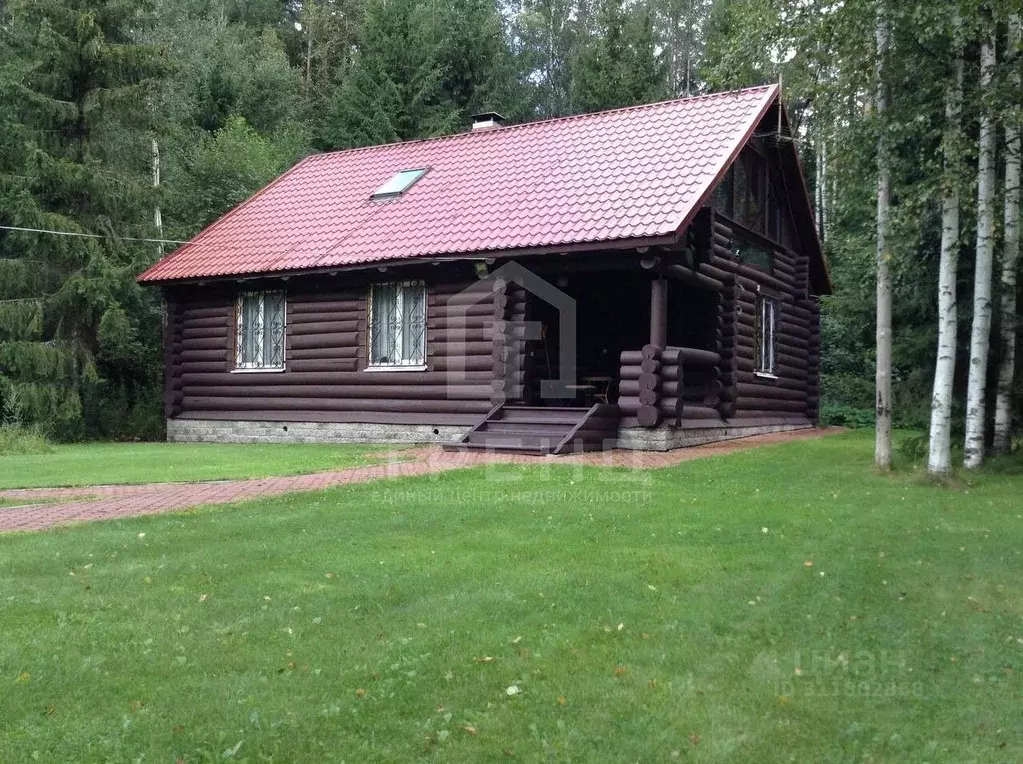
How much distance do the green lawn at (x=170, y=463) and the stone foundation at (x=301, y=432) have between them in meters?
0.57

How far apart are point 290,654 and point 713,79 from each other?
9.59 meters

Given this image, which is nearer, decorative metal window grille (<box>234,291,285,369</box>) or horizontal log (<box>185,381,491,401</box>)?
horizontal log (<box>185,381,491,401</box>)

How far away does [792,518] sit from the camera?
7.77m

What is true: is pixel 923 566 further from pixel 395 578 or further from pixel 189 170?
pixel 189 170

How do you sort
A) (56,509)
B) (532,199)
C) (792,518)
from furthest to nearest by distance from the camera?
(532,199) < (56,509) < (792,518)

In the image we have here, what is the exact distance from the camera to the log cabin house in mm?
13414

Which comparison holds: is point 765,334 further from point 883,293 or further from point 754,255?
point 883,293

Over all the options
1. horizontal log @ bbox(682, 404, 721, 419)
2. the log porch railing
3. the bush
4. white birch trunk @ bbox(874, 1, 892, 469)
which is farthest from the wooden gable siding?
white birch trunk @ bbox(874, 1, 892, 469)

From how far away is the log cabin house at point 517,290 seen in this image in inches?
528

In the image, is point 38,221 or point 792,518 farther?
point 38,221

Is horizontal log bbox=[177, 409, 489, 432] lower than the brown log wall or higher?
lower

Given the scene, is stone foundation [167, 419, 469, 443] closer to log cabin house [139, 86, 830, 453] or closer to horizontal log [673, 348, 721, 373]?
log cabin house [139, 86, 830, 453]

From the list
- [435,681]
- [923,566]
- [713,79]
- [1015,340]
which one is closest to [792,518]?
[923,566]

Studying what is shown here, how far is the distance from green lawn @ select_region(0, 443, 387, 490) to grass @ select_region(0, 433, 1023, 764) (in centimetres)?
327
